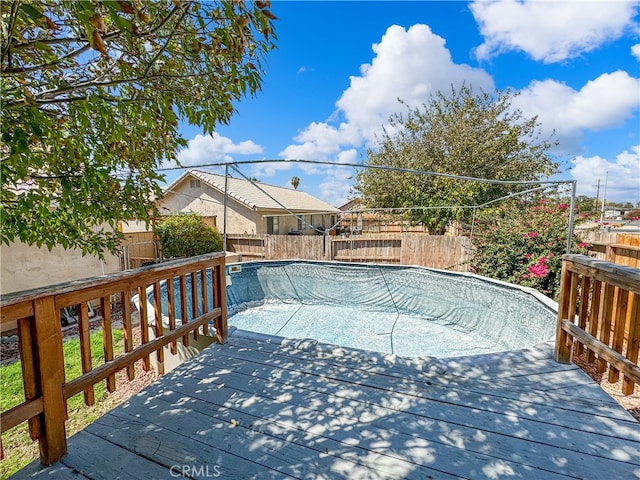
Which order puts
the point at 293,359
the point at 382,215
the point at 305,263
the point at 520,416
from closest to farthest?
the point at 520,416, the point at 293,359, the point at 305,263, the point at 382,215

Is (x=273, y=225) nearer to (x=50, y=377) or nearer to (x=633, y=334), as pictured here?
(x=50, y=377)

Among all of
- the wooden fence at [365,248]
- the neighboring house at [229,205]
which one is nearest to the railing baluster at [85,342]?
the wooden fence at [365,248]

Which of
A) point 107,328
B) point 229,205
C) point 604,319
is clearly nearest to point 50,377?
point 107,328

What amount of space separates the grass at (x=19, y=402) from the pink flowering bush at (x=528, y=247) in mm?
7076

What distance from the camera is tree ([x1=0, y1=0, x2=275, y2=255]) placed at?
1437mm

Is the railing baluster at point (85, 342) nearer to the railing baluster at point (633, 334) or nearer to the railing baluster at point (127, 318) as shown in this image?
the railing baluster at point (127, 318)

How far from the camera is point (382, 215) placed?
47.9 ft

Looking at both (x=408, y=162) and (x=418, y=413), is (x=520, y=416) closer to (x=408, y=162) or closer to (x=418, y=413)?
(x=418, y=413)

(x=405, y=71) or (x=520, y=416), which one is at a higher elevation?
(x=405, y=71)

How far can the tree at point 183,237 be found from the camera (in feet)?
33.0

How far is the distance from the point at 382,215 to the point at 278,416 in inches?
525

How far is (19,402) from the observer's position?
3.42 meters

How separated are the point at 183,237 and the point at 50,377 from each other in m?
9.21

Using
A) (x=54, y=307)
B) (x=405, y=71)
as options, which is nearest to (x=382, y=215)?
(x=405, y=71)
